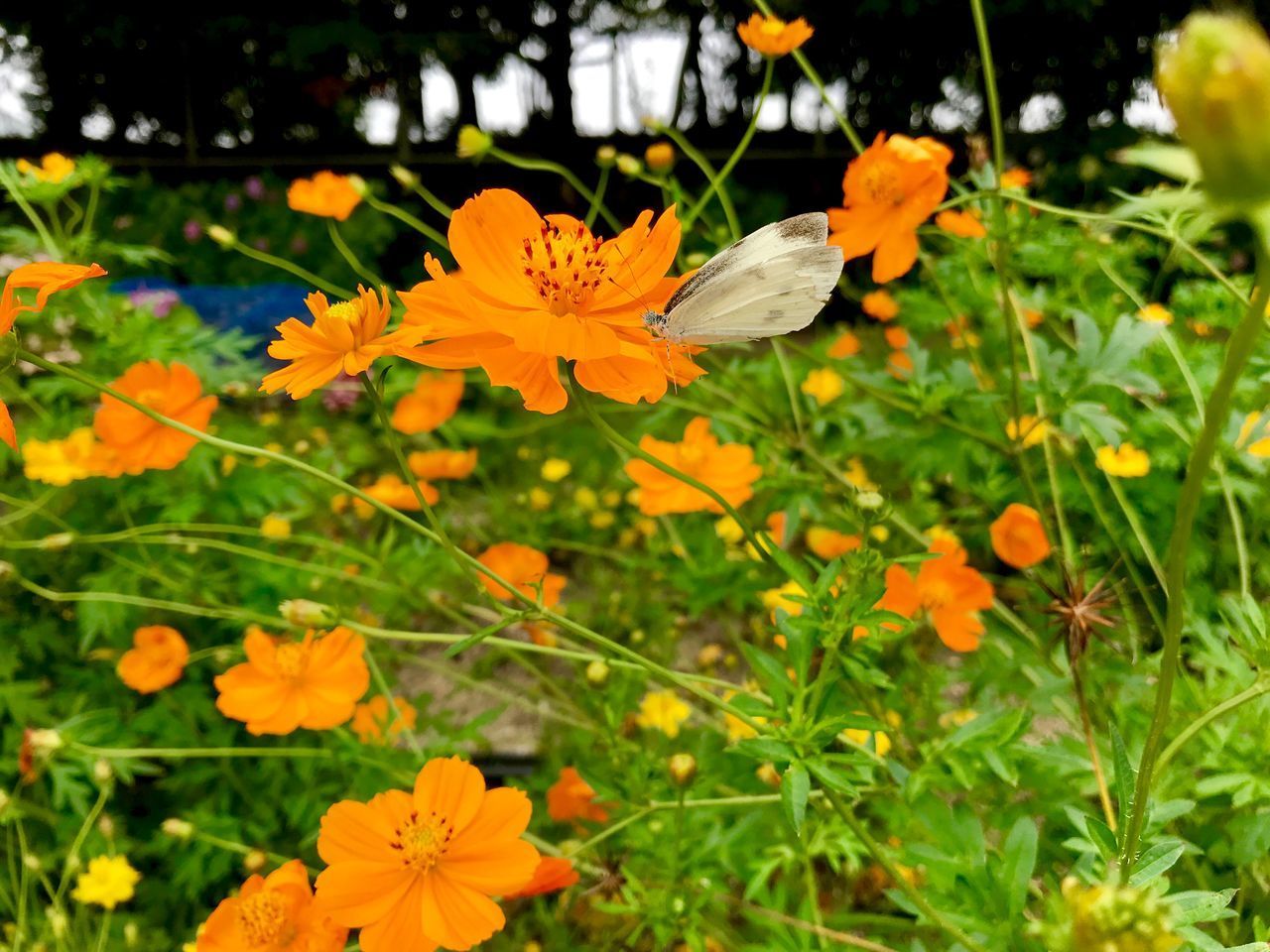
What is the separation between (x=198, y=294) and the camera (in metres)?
3.04

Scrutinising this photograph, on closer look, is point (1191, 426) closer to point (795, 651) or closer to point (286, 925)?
point (795, 651)

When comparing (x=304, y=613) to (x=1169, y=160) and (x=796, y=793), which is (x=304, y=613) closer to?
(x=796, y=793)

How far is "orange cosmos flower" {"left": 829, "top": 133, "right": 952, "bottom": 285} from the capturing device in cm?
79

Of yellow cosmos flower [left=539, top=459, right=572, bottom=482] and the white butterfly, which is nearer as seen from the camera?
the white butterfly

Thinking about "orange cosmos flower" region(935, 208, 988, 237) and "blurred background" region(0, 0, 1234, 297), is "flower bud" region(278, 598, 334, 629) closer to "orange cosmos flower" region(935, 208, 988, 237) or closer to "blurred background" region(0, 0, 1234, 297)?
"orange cosmos flower" region(935, 208, 988, 237)

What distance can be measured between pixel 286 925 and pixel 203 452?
2.66ft

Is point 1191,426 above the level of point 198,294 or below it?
below

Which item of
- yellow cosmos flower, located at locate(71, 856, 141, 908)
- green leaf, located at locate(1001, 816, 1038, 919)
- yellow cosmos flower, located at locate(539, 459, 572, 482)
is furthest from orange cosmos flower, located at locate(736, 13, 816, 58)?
yellow cosmos flower, located at locate(71, 856, 141, 908)

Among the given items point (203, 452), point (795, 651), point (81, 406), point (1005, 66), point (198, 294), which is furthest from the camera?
point (1005, 66)

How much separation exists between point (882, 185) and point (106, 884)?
1227 millimetres

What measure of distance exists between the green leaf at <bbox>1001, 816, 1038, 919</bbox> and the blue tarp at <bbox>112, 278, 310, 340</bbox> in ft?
8.90

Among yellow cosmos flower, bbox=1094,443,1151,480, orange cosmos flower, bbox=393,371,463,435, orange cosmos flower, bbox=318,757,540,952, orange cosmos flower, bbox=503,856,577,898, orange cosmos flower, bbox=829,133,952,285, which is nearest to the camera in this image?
orange cosmos flower, bbox=318,757,540,952

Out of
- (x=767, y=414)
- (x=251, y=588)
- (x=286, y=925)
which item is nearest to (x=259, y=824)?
(x=251, y=588)

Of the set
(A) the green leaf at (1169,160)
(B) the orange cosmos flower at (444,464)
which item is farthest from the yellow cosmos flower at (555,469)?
(A) the green leaf at (1169,160)
